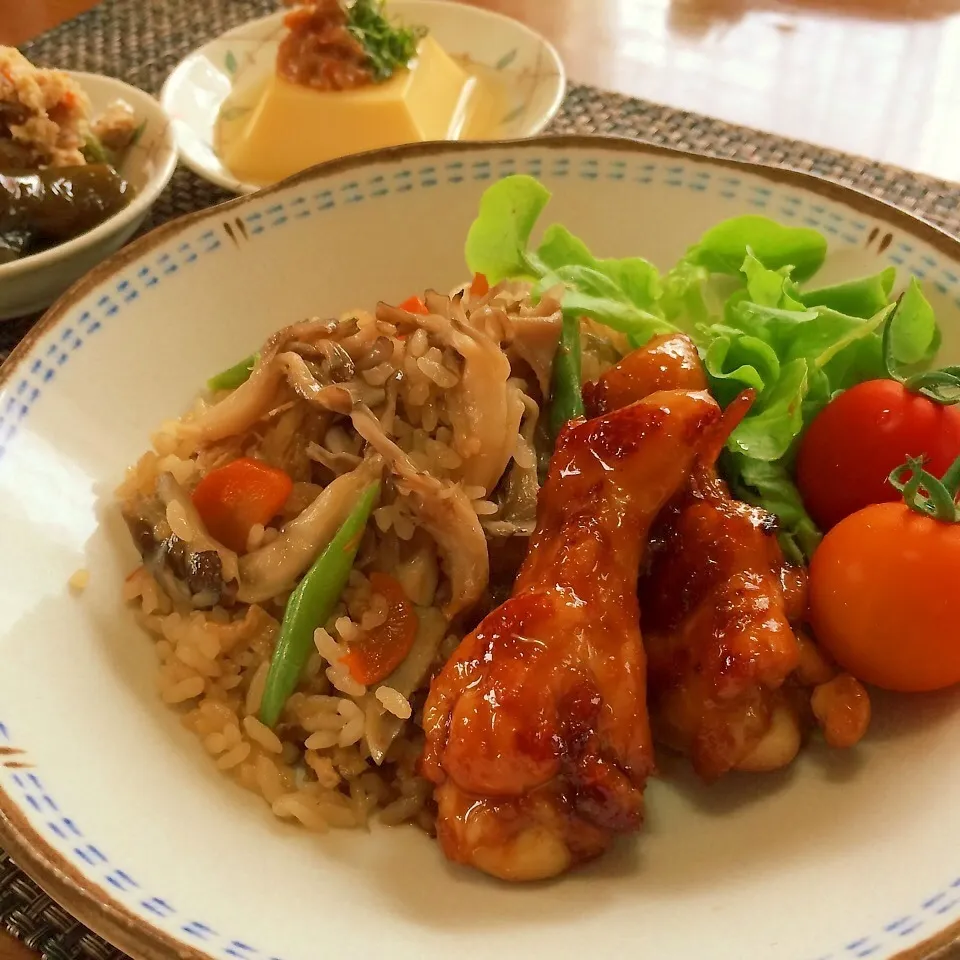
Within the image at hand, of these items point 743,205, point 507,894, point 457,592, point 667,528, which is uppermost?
point 743,205

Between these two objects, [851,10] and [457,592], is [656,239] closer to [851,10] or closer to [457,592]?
[457,592]

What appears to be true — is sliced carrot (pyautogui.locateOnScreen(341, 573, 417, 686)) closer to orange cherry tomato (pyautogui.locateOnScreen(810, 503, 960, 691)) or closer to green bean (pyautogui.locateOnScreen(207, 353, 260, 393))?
green bean (pyautogui.locateOnScreen(207, 353, 260, 393))

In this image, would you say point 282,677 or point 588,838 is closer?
point 588,838

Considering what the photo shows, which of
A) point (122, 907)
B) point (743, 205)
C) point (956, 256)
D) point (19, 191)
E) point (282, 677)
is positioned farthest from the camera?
point (19, 191)

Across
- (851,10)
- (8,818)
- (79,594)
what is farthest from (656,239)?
(851,10)

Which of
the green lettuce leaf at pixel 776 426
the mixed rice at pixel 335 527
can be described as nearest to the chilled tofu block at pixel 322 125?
the mixed rice at pixel 335 527

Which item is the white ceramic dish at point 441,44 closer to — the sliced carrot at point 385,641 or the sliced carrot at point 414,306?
the sliced carrot at point 414,306
